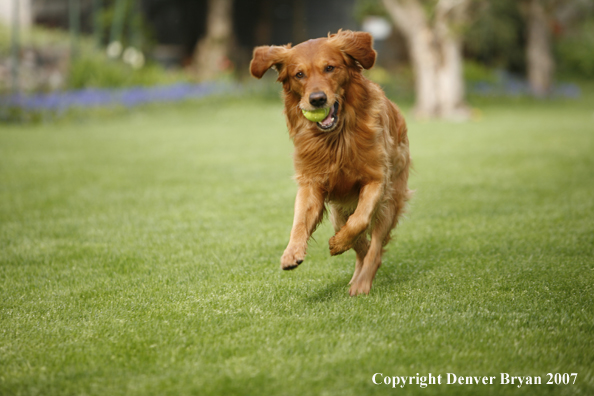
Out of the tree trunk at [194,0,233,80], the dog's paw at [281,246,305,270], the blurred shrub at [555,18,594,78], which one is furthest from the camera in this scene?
the blurred shrub at [555,18,594,78]

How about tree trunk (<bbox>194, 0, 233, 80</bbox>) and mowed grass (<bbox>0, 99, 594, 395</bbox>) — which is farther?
tree trunk (<bbox>194, 0, 233, 80</bbox>)

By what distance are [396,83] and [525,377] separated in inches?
689

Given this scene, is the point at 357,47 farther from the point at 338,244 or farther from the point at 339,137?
the point at 338,244

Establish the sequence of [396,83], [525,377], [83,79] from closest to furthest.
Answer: [525,377] → [83,79] → [396,83]

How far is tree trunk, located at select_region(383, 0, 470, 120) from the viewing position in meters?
13.7

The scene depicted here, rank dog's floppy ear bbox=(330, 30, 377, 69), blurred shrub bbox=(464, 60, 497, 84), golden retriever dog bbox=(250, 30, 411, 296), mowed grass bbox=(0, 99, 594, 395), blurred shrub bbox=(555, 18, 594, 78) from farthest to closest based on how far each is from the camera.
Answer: blurred shrub bbox=(555, 18, 594, 78)
blurred shrub bbox=(464, 60, 497, 84)
dog's floppy ear bbox=(330, 30, 377, 69)
golden retriever dog bbox=(250, 30, 411, 296)
mowed grass bbox=(0, 99, 594, 395)

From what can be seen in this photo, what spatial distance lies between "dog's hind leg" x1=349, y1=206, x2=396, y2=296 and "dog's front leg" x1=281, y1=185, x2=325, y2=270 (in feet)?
1.12

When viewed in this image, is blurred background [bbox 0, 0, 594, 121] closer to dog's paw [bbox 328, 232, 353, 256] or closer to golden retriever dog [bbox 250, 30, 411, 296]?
golden retriever dog [bbox 250, 30, 411, 296]

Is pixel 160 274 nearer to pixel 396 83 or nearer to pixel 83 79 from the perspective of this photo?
pixel 83 79

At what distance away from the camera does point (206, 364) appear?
7.88ft

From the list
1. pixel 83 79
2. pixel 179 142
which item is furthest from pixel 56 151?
pixel 83 79

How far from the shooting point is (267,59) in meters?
3.43

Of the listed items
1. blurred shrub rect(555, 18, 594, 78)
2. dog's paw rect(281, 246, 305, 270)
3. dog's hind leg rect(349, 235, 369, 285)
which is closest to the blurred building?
blurred shrub rect(555, 18, 594, 78)

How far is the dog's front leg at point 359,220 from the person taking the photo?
3.15 metres
